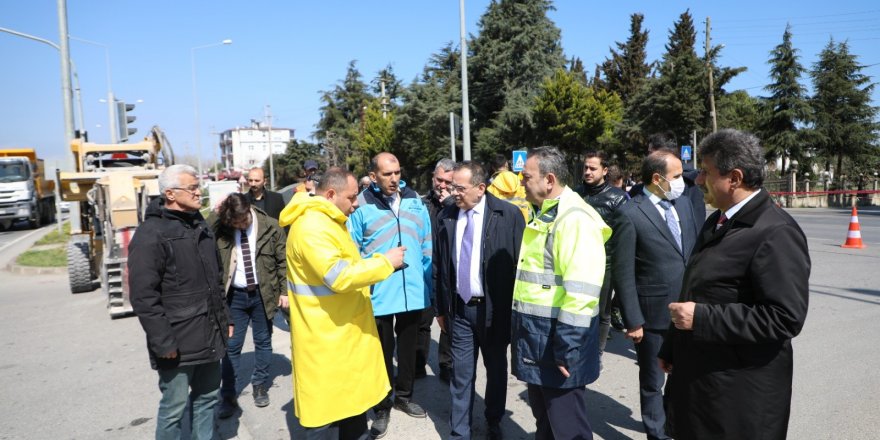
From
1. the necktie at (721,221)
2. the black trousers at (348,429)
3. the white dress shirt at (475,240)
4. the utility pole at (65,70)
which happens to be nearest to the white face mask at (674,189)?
the white dress shirt at (475,240)

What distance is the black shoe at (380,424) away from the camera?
4.14 m

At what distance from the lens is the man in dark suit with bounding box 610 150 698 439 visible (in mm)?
3574

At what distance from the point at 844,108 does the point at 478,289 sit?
39.0 metres

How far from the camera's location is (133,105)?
47.1ft

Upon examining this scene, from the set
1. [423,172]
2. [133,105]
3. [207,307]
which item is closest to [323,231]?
[207,307]

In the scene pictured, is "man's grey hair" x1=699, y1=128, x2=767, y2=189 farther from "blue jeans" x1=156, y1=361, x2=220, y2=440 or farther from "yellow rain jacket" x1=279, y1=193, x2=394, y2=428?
"blue jeans" x1=156, y1=361, x2=220, y2=440

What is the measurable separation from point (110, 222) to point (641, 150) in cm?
3466

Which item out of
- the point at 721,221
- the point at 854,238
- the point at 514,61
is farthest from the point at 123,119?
the point at 514,61

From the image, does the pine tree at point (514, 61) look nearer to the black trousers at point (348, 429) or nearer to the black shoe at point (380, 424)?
the black shoe at point (380, 424)

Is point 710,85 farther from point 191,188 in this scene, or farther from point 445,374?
point 191,188

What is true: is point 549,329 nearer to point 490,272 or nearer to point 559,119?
point 490,272

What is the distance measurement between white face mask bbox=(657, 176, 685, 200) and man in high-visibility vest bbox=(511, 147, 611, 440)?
38.7 inches

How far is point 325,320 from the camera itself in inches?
128

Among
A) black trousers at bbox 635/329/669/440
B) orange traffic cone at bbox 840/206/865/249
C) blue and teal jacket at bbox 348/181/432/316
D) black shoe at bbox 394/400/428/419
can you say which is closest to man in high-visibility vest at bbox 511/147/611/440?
black trousers at bbox 635/329/669/440
